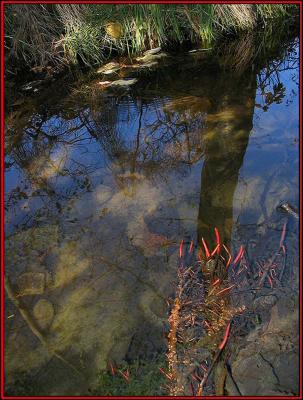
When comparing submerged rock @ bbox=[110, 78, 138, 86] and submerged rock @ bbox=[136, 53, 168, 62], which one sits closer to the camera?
submerged rock @ bbox=[110, 78, 138, 86]

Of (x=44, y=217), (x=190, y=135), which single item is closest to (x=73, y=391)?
(x=44, y=217)

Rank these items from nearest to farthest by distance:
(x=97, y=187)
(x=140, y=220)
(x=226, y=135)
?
(x=140, y=220) → (x=97, y=187) → (x=226, y=135)

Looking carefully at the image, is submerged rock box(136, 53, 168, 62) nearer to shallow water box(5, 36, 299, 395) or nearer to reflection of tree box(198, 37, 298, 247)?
shallow water box(5, 36, 299, 395)

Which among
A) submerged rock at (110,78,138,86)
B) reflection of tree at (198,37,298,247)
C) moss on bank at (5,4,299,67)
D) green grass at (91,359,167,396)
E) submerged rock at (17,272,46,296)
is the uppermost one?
moss on bank at (5,4,299,67)

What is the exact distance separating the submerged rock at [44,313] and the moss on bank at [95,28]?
421 centimetres

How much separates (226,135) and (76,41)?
10.2ft

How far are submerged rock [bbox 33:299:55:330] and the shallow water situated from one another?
0.05 feet

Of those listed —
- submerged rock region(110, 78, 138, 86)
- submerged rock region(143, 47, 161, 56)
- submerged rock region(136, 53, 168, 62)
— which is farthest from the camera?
submerged rock region(143, 47, 161, 56)

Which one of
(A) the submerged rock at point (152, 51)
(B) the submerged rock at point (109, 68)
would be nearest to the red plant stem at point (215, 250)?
(B) the submerged rock at point (109, 68)

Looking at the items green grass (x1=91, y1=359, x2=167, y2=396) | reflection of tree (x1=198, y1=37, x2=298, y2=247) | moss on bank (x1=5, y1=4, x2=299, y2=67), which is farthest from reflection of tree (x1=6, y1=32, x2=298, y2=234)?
green grass (x1=91, y1=359, x2=167, y2=396)

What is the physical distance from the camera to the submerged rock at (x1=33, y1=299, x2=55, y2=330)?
2292mm

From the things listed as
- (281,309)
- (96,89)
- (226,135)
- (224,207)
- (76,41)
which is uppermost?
(76,41)

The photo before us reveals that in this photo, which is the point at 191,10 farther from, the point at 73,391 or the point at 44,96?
the point at 73,391

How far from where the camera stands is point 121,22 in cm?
556
